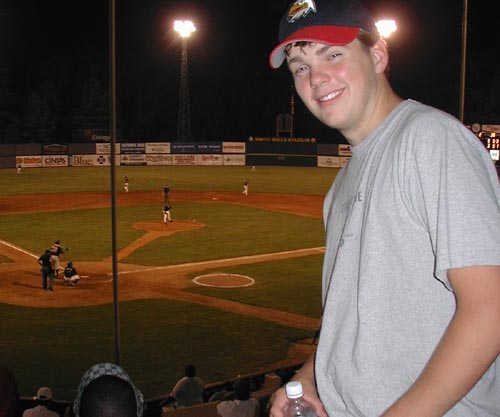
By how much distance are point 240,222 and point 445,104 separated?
54.9m

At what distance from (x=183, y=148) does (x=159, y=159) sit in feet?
9.20

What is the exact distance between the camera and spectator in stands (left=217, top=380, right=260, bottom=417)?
772cm

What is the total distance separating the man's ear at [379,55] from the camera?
2.00 m

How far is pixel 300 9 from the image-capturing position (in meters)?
1.93

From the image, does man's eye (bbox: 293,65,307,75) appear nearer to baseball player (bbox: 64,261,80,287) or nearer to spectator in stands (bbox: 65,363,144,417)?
spectator in stands (bbox: 65,363,144,417)

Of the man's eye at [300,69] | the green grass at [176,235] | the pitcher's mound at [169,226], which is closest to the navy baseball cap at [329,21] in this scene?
the man's eye at [300,69]

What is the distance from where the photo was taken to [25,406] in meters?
8.95

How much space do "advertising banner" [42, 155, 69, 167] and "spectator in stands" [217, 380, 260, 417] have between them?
56.6 meters

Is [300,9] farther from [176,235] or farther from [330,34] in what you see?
[176,235]

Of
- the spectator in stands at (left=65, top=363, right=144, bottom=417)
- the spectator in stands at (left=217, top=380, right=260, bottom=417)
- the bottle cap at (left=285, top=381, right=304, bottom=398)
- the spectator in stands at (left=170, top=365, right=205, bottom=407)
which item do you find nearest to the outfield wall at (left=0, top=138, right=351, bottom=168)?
the spectator in stands at (left=170, top=365, right=205, bottom=407)

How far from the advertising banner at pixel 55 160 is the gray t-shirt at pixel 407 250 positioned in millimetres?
62381

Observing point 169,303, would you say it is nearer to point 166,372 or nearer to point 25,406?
point 166,372

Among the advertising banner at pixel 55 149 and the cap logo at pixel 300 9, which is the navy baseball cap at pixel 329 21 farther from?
the advertising banner at pixel 55 149

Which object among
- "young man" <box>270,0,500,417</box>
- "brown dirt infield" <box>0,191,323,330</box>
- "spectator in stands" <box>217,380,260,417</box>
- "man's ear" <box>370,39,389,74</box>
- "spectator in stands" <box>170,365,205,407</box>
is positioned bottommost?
"brown dirt infield" <box>0,191,323,330</box>
